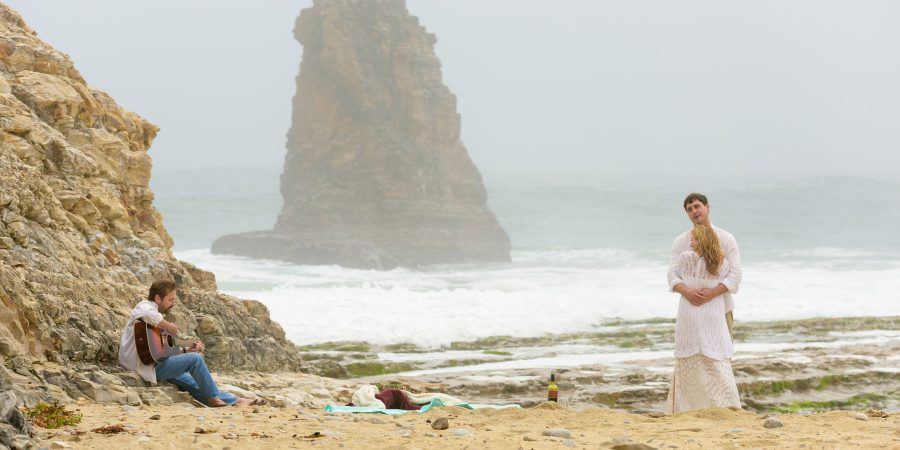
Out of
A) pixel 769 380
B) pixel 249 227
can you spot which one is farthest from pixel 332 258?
pixel 249 227

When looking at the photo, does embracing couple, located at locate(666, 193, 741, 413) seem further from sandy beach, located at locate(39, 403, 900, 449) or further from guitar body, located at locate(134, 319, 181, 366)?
guitar body, located at locate(134, 319, 181, 366)

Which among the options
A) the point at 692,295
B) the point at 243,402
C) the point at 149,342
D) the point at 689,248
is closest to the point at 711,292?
the point at 692,295

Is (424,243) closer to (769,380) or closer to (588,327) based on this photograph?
(588,327)

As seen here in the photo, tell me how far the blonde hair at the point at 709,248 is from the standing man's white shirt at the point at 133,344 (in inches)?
195

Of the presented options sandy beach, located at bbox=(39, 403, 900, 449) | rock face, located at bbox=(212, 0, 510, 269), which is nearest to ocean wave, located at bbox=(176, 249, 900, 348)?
sandy beach, located at bbox=(39, 403, 900, 449)

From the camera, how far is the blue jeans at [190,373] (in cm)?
1030

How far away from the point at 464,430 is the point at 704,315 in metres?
2.54

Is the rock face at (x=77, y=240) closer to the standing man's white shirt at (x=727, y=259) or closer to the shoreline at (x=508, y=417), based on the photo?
the shoreline at (x=508, y=417)

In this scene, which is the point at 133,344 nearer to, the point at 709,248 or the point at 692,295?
the point at 692,295

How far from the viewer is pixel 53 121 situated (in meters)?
13.5

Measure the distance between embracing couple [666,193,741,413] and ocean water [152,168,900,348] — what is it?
1259cm

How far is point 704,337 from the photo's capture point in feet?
31.1

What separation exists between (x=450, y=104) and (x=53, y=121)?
53.6 meters

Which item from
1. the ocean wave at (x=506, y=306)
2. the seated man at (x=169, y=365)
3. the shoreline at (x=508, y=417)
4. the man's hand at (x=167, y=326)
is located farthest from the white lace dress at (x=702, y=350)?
the ocean wave at (x=506, y=306)
